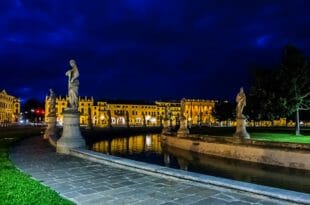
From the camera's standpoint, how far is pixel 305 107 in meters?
39.2

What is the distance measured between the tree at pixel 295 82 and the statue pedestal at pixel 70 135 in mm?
24746

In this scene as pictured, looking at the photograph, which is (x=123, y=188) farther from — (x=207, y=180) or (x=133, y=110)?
(x=133, y=110)

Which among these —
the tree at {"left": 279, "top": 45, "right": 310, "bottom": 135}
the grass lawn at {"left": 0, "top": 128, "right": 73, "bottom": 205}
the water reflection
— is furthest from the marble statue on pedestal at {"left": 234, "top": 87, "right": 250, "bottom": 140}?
the grass lawn at {"left": 0, "top": 128, "right": 73, "bottom": 205}

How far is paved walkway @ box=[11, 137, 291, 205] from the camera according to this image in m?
7.30

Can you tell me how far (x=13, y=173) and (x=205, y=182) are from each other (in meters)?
5.57

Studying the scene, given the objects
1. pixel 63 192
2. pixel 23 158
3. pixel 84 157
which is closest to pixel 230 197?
pixel 63 192

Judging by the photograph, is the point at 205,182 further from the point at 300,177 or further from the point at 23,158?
the point at 300,177

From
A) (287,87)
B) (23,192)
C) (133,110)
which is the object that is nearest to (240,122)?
(287,87)

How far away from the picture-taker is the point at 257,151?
2161 centimetres

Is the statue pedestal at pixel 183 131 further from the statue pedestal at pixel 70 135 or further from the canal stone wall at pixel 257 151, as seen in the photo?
the statue pedestal at pixel 70 135

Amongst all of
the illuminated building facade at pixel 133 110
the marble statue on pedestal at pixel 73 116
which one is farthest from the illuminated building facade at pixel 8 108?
the marble statue on pedestal at pixel 73 116

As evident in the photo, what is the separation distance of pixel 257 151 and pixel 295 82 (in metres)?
17.4

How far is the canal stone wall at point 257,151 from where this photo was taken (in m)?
18.8

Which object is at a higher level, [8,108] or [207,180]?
[8,108]
